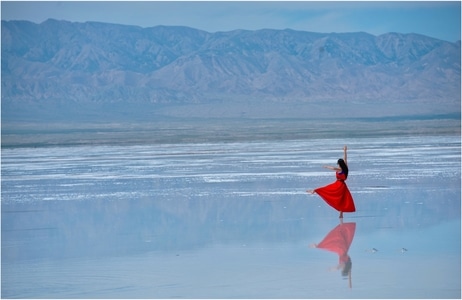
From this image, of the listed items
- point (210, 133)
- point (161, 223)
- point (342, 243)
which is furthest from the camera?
point (210, 133)

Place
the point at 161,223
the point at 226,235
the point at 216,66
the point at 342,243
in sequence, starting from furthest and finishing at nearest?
the point at 216,66, the point at 161,223, the point at 226,235, the point at 342,243

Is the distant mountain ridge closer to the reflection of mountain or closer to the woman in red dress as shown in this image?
the reflection of mountain

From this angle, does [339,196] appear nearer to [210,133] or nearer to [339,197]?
[339,197]

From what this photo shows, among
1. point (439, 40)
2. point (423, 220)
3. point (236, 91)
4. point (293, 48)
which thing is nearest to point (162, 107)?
point (236, 91)

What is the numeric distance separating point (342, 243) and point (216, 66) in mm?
113791

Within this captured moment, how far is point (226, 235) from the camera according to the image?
10.5 m

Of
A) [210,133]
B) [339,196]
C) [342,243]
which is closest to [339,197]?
[339,196]

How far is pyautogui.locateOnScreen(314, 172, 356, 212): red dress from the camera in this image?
39.6 feet

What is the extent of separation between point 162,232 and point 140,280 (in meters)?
2.84

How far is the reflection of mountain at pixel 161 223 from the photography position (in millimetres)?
10016

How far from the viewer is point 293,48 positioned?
145750mm

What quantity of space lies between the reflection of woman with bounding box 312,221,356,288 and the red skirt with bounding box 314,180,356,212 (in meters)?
0.63

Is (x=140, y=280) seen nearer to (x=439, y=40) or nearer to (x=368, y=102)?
(x=368, y=102)

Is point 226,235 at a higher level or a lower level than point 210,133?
lower
